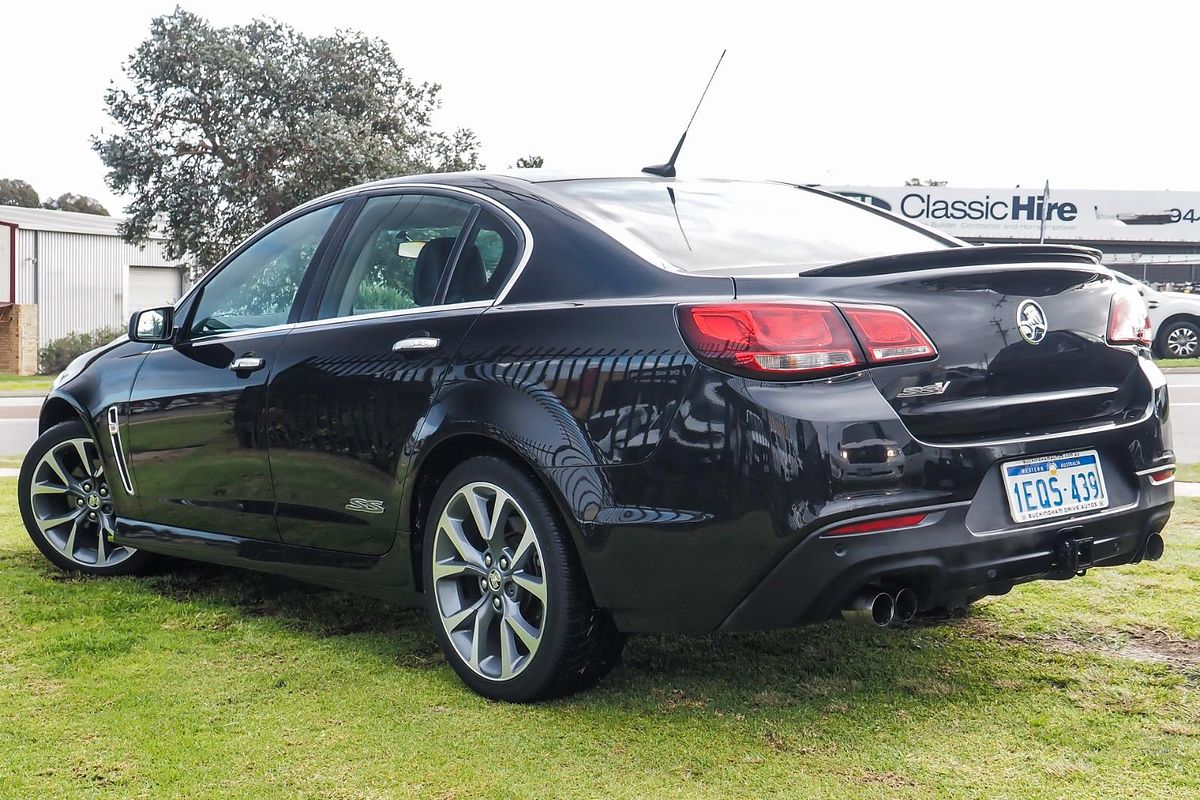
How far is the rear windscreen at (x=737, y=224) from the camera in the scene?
12.1 feet

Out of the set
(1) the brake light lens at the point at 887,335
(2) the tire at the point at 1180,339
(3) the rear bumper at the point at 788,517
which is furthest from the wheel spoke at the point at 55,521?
(2) the tire at the point at 1180,339

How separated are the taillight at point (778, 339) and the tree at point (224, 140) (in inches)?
1290

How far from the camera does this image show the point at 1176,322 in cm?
2194

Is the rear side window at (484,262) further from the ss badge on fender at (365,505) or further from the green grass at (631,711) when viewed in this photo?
the green grass at (631,711)

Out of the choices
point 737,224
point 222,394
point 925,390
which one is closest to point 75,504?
point 222,394

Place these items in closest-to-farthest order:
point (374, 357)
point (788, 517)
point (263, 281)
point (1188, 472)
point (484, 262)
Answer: point (788, 517)
point (484, 262)
point (374, 357)
point (263, 281)
point (1188, 472)

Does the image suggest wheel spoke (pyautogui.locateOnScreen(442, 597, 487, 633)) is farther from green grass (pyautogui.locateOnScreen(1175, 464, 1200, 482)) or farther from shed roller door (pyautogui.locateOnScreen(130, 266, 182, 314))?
→ shed roller door (pyautogui.locateOnScreen(130, 266, 182, 314))

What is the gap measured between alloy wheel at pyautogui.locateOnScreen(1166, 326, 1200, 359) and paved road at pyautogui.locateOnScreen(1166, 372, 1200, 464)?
1.97 m

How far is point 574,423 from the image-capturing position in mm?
3447

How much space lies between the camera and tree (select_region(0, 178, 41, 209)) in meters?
85.8

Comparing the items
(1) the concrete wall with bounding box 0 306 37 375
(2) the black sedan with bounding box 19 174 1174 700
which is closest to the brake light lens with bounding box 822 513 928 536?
(2) the black sedan with bounding box 19 174 1174 700

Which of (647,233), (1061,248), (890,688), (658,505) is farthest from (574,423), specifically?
(1061,248)

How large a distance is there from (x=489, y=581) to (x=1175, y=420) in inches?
431

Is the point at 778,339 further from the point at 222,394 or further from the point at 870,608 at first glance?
the point at 222,394
